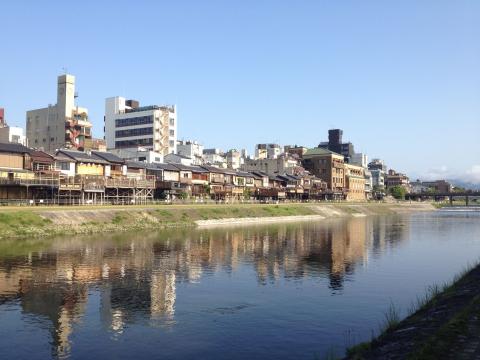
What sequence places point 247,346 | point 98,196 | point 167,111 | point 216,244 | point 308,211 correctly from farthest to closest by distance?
1. point 167,111
2. point 308,211
3. point 98,196
4. point 216,244
5. point 247,346

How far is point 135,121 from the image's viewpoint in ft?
557

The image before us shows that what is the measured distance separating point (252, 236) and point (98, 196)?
35.5 meters

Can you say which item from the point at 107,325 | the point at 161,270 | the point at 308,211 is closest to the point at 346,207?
the point at 308,211

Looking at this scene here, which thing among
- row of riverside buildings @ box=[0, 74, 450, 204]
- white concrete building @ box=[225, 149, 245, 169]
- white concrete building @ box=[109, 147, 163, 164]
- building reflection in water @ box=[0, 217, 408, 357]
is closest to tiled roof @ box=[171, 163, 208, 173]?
row of riverside buildings @ box=[0, 74, 450, 204]

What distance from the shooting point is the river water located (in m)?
20.6

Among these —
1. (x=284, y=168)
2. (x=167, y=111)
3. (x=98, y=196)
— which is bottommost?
(x=98, y=196)

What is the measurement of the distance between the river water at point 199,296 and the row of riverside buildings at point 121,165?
30443 mm

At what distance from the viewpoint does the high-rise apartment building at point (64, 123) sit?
465 ft

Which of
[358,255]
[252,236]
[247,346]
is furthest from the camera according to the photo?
[252,236]

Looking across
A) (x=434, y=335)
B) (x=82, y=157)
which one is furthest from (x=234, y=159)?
(x=434, y=335)

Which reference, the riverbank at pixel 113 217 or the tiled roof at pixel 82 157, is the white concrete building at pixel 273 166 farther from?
the tiled roof at pixel 82 157

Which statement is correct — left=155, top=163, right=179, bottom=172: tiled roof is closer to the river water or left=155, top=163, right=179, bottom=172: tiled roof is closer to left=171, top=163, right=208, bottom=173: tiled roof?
left=171, top=163, right=208, bottom=173: tiled roof

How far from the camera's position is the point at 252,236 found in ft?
231

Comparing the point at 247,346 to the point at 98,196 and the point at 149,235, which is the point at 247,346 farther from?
the point at 98,196
